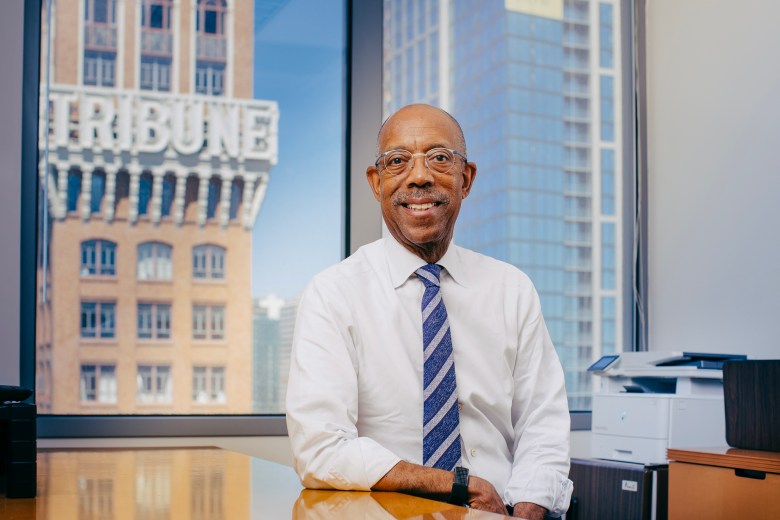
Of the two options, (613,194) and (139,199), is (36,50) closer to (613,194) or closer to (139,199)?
(139,199)

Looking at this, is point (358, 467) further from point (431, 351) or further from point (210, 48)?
point (210, 48)

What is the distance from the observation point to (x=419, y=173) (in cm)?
192

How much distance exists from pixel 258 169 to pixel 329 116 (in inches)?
15.4

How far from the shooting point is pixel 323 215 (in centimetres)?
377

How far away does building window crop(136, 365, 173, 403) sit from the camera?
3.48 m

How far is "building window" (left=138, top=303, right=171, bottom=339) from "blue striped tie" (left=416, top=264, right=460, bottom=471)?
74.5 inches

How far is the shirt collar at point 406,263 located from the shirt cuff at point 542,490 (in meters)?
0.46

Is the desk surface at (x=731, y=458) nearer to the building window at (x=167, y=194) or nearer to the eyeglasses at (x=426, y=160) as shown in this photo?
the eyeglasses at (x=426, y=160)

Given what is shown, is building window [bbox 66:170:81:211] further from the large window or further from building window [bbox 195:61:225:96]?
building window [bbox 195:61:225:96]

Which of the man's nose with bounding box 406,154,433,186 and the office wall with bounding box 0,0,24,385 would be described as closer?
the man's nose with bounding box 406,154,433,186

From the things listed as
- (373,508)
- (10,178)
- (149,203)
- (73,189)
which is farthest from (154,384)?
(373,508)

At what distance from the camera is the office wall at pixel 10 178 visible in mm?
3168

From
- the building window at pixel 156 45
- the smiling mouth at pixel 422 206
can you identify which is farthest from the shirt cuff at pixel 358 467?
the building window at pixel 156 45

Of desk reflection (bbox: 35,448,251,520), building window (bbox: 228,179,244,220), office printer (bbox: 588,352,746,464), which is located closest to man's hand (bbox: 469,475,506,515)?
desk reflection (bbox: 35,448,251,520)
